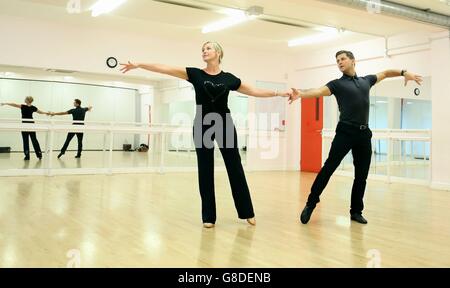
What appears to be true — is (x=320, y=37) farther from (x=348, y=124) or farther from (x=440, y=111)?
(x=348, y=124)

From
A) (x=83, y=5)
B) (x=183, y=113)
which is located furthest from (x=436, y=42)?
(x=183, y=113)

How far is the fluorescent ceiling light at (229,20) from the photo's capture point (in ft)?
21.5

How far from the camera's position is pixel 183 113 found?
1339cm

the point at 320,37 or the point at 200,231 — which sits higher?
the point at 320,37

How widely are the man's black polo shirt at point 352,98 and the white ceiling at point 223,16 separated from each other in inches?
93.9

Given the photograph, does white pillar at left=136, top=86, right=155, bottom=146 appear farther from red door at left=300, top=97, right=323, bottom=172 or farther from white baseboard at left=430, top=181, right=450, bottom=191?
white baseboard at left=430, top=181, right=450, bottom=191

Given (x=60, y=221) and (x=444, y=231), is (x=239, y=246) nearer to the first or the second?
(x=60, y=221)

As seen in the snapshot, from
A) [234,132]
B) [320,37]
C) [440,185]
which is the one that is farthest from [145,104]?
[234,132]

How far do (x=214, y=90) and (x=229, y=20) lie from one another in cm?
431

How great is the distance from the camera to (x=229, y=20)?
23.5 ft

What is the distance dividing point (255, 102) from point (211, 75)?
20.4ft

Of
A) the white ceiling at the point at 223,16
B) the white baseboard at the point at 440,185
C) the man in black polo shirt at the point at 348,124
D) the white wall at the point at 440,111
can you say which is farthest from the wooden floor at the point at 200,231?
the white ceiling at the point at 223,16

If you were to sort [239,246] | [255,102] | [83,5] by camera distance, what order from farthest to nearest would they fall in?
[255,102] < [83,5] < [239,246]
